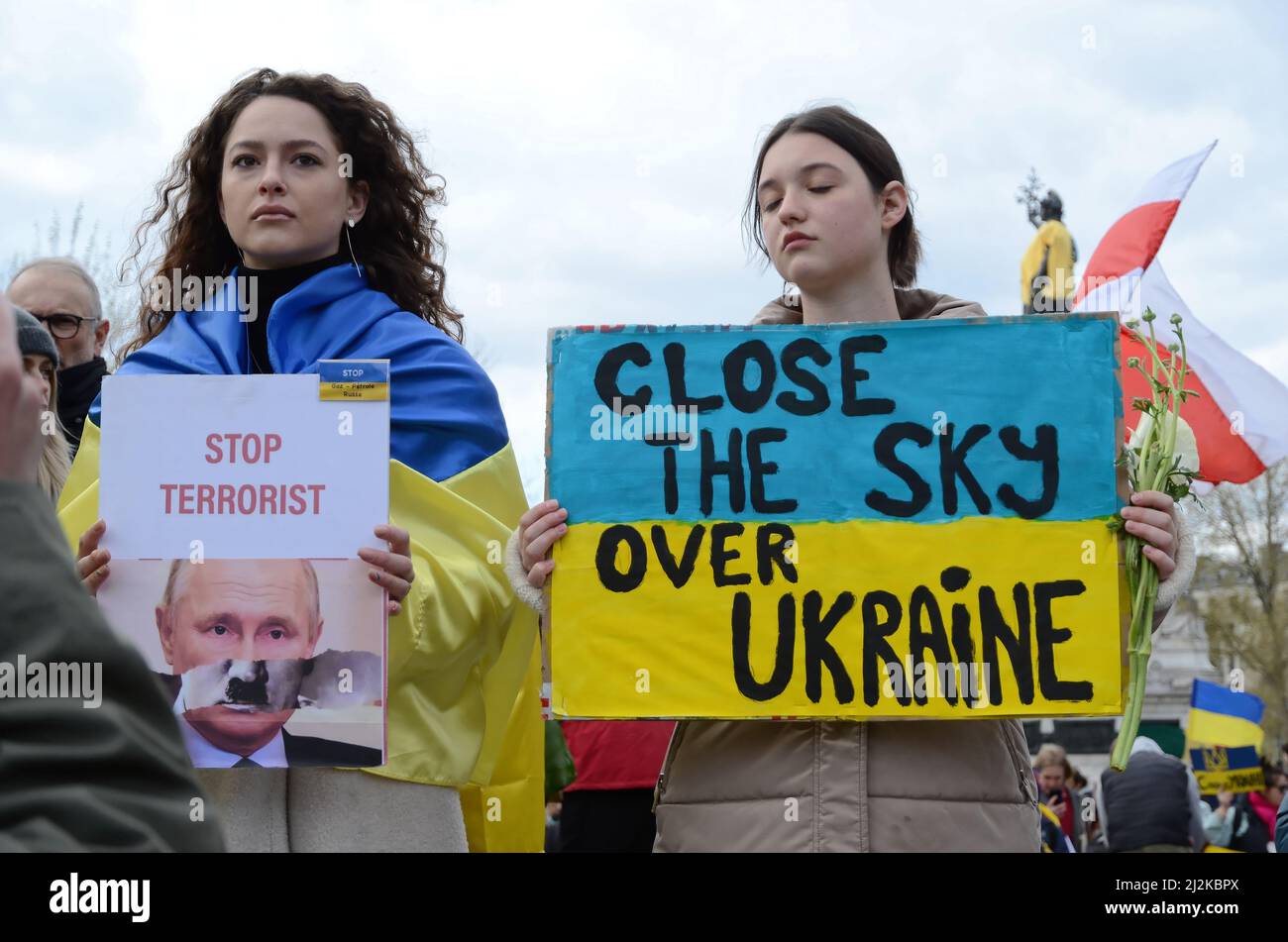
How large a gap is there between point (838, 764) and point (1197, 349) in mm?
4100

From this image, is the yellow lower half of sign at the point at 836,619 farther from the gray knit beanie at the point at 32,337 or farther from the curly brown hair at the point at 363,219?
the gray knit beanie at the point at 32,337

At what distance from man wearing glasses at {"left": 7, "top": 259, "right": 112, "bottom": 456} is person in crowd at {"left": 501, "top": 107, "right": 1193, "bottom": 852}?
1698 millimetres

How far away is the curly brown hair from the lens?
3.50 meters

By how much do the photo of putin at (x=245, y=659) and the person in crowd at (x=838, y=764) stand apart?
1.47 feet

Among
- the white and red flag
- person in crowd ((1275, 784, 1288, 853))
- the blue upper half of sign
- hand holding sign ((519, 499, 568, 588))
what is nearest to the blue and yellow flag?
the white and red flag

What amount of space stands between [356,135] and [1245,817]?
28.1 feet

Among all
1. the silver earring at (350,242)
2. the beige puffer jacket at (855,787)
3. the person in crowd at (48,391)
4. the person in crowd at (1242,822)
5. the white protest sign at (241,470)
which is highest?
the silver earring at (350,242)

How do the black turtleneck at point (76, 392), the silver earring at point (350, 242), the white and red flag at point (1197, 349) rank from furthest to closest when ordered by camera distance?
the white and red flag at point (1197, 349)
the black turtleneck at point (76, 392)
the silver earring at point (350, 242)

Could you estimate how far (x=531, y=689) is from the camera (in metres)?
3.48

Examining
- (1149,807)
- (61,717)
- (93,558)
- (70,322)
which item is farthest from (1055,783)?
(61,717)

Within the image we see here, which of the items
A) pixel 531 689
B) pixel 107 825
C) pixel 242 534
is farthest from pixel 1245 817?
pixel 107 825

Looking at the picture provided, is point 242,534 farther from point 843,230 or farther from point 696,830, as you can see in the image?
point 843,230

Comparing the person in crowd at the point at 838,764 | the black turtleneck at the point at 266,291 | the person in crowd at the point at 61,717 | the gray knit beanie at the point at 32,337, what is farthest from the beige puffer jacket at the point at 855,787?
the person in crowd at the point at 61,717

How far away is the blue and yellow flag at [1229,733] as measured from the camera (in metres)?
9.71
